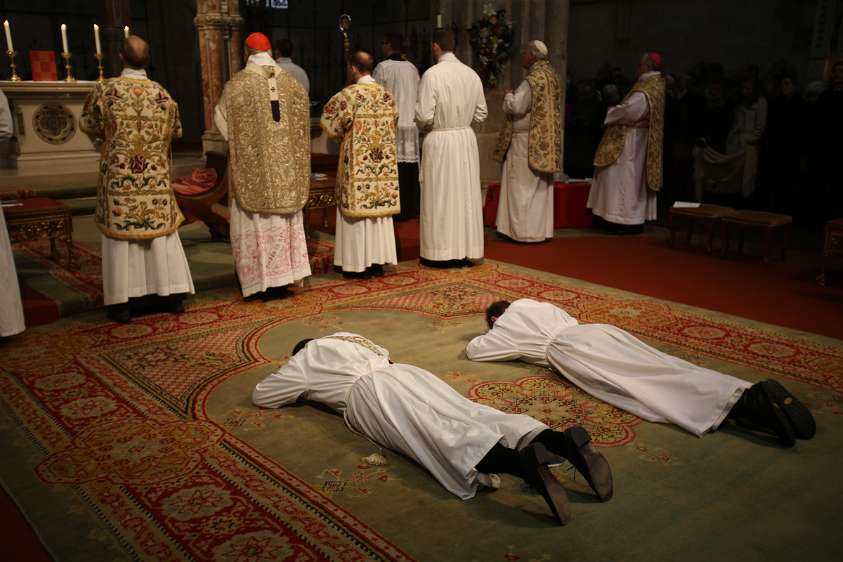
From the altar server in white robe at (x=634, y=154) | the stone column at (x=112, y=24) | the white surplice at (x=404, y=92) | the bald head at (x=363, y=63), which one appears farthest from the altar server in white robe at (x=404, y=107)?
the stone column at (x=112, y=24)

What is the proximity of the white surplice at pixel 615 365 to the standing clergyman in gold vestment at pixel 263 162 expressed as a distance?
2010 mm

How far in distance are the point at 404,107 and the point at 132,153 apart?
13.6 feet

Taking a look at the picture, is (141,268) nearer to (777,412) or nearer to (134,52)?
(134,52)

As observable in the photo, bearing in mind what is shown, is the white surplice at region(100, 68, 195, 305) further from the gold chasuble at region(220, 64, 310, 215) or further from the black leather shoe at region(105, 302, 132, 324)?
the gold chasuble at region(220, 64, 310, 215)

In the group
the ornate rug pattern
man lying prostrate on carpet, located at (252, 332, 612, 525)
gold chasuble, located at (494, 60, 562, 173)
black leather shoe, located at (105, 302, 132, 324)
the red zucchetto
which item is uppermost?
the red zucchetto

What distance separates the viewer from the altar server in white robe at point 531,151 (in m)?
8.02

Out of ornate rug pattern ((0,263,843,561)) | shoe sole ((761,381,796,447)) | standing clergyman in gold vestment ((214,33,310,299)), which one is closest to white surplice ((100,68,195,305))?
ornate rug pattern ((0,263,843,561))

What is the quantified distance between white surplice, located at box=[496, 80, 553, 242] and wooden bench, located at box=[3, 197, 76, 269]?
445 centimetres

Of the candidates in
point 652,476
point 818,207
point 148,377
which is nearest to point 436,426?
point 652,476

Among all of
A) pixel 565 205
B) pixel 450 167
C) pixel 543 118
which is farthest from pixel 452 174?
pixel 565 205

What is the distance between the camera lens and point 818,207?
30.7 ft

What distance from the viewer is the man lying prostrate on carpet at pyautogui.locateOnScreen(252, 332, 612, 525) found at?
289 cm

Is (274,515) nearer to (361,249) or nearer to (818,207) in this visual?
(361,249)

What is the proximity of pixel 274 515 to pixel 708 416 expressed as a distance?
210 cm
